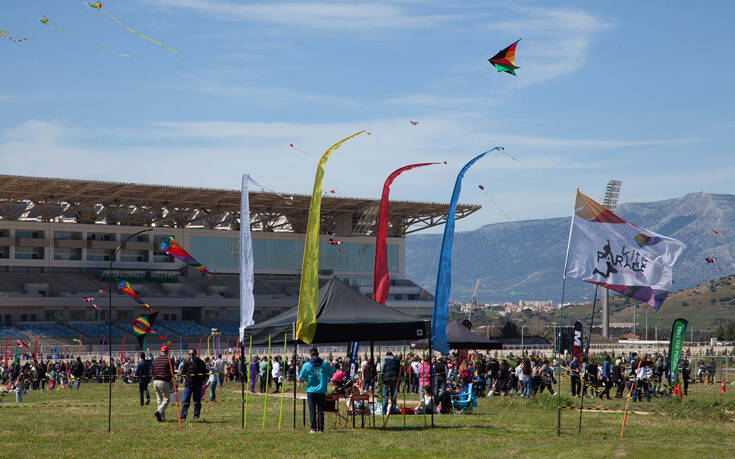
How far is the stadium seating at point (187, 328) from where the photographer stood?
79062 millimetres

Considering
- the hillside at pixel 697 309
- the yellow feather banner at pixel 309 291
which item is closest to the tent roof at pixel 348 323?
the yellow feather banner at pixel 309 291

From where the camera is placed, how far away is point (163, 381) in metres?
20.0

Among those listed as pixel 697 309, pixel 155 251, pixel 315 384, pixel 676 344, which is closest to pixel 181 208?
pixel 155 251

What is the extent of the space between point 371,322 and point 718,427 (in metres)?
7.57

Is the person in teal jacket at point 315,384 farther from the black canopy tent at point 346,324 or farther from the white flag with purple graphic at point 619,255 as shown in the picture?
Result: the white flag with purple graphic at point 619,255

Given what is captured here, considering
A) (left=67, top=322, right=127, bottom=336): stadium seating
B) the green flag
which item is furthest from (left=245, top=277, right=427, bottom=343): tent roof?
(left=67, top=322, right=127, bottom=336): stadium seating

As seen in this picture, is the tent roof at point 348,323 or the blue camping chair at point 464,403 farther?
the blue camping chair at point 464,403

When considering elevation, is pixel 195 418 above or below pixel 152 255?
below

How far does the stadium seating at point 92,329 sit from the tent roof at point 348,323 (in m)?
58.1

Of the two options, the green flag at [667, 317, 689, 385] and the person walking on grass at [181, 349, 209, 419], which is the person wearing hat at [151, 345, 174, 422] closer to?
the person walking on grass at [181, 349, 209, 419]

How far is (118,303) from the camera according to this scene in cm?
8094

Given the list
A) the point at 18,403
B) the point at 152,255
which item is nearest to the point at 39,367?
the point at 18,403

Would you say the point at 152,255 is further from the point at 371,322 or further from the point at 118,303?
the point at 371,322

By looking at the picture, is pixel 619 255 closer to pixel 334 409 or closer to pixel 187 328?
pixel 334 409
